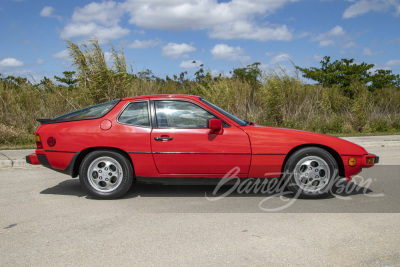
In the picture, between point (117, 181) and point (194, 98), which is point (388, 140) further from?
point (117, 181)

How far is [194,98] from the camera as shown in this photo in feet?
18.0

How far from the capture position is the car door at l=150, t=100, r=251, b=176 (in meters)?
5.14

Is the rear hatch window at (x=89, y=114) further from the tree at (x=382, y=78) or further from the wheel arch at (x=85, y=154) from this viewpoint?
the tree at (x=382, y=78)

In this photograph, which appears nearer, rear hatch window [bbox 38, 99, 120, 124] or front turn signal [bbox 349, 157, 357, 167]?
front turn signal [bbox 349, 157, 357, 167]

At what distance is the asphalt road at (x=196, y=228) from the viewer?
3.30 m

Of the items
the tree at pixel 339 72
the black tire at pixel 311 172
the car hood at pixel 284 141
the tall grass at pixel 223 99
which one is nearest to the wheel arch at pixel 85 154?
the car hood at pixel 284 141

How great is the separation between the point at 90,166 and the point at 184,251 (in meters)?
2.41

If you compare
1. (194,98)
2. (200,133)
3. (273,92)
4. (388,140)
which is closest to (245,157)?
(200,133)

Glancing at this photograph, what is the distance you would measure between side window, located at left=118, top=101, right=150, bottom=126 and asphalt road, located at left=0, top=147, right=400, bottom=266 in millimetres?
1099

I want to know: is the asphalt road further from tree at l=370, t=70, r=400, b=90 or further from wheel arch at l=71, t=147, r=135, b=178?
tree at l=370, t=70, r=400, b=90

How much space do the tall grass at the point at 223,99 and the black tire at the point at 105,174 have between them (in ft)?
23.2

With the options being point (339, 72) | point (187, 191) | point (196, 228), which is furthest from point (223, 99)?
point (339, 72)

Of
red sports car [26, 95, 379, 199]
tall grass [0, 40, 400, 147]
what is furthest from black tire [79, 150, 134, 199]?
tall grass [0, 40, 400, 147]

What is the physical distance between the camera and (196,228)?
4.09m
